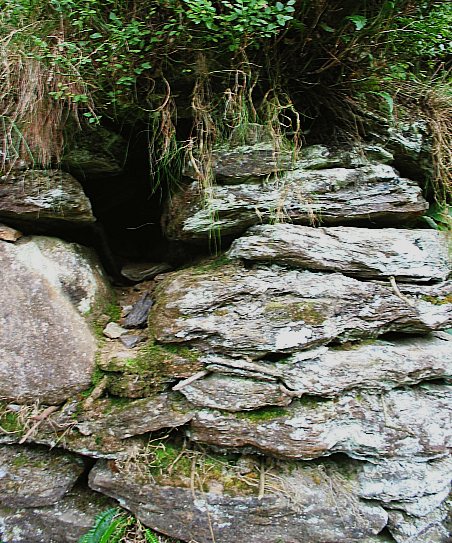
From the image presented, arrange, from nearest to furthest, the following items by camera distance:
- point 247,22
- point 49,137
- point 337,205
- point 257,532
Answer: point 247,22
point 257,532
point 49,137
point 337,205

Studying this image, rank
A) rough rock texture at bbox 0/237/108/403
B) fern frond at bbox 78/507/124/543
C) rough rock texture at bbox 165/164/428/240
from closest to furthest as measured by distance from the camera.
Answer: fern frond at bbox 78/507/124/543 < rough rock texture at bbox 0/237/108/403 < rough rock texture at bbox 165/164/428/240

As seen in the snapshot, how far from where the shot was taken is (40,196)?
276cm

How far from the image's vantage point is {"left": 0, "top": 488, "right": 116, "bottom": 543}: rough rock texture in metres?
2.65

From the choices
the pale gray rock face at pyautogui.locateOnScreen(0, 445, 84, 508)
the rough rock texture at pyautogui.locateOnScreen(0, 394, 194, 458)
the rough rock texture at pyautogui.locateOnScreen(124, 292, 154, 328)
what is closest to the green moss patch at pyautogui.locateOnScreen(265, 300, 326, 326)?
the rough rock texture at pyautogui.locateOnScreen(0, 394, 194, 458)

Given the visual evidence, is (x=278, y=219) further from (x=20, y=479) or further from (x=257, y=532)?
(x=20, y=479)

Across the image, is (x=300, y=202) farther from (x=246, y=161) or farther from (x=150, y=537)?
(x=150, y=537)

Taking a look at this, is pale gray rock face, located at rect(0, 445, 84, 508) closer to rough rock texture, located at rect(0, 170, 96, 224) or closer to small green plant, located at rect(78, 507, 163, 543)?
small green plant, located at rect(78, 507, 163, 543)

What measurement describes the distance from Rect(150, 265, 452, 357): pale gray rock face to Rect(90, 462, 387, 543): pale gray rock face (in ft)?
2.84

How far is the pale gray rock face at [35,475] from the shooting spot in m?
2.63

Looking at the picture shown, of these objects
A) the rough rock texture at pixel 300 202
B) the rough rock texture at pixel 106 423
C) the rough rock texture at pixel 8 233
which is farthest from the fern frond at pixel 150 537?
the rough rock texture at pixel 8 233

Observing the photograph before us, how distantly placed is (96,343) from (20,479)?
0.96m

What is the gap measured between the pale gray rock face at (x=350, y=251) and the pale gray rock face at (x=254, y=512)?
1.37 m

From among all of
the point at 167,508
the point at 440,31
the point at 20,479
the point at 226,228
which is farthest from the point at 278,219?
the point at 20,479

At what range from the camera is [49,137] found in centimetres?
271
